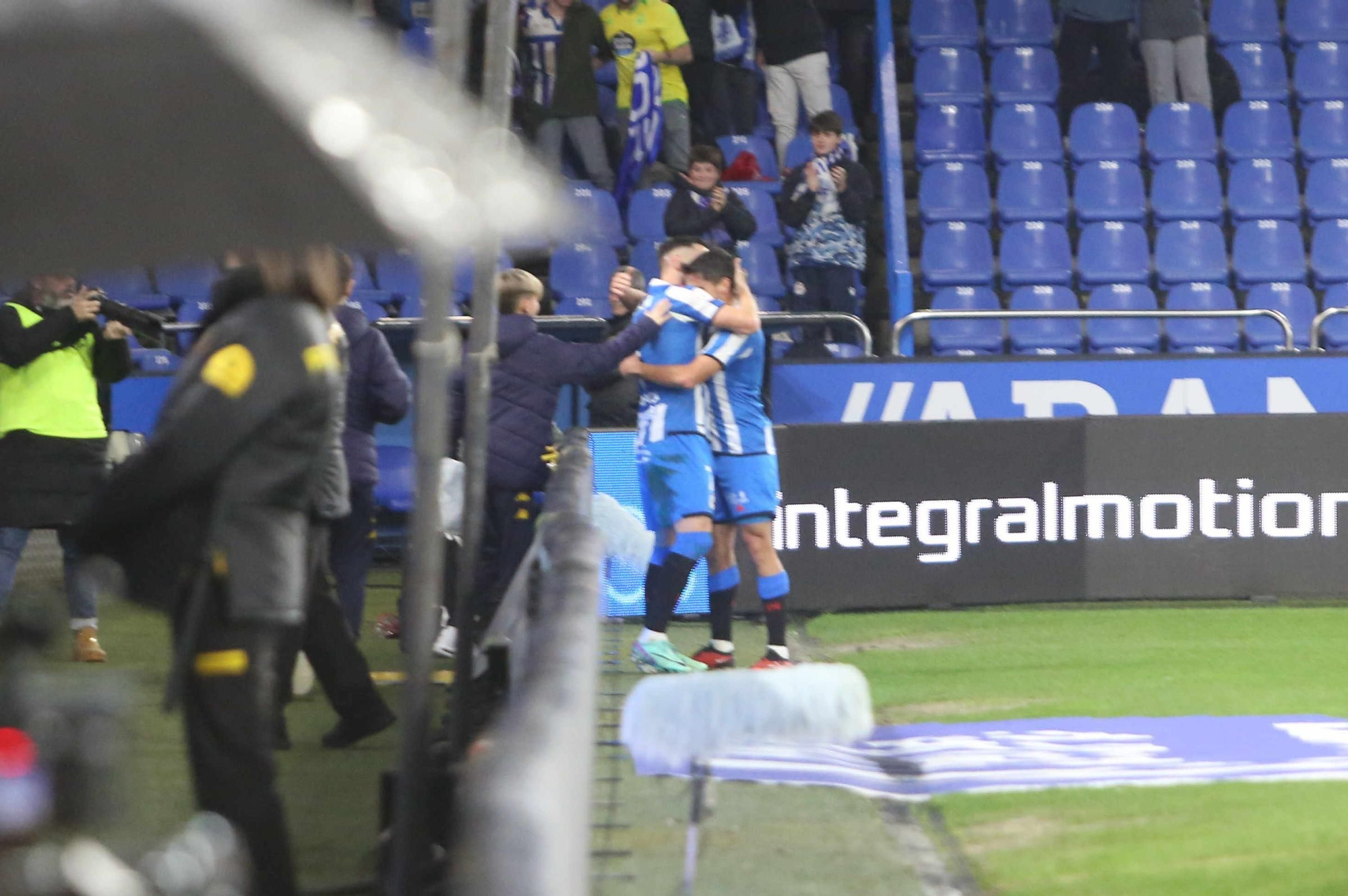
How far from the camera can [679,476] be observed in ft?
28.5

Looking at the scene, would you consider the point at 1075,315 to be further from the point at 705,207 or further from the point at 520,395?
the point at 520,395

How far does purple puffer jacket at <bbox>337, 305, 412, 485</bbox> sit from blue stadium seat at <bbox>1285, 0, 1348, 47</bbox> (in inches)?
473

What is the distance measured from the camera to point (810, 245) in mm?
13555

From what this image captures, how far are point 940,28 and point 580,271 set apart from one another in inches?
184

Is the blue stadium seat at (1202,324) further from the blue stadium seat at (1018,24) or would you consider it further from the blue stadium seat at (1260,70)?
the blue stadium seat at (1018,24)

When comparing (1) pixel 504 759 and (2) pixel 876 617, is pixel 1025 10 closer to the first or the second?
(2) pixel 876 617

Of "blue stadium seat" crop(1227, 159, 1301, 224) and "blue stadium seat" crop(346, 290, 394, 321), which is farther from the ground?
"blue stadium seat" crop(1227, 159, 1301, 224)

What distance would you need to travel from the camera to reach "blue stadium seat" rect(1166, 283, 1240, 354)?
14.4 meters

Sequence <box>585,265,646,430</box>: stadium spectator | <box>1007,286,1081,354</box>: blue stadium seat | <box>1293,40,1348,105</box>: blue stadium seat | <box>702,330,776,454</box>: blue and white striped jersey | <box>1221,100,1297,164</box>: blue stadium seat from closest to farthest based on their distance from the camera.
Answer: <box>702,330,776,454</box>: blue and white striped jersey < <box>585,265,646,430</box>: stadium spectator < <box>1007,286,1081,354</box>: blue stadium seat < <box>1221,100,1297,164</box>: blue stadium seat < <box>1293,40,1348,105</box>: blue stadium seat

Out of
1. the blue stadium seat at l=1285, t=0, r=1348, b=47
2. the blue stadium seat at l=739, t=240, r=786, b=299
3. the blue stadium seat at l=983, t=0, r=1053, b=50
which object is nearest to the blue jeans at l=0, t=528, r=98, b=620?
the blue stadium seat at l=739, t=240, r=786, b=299

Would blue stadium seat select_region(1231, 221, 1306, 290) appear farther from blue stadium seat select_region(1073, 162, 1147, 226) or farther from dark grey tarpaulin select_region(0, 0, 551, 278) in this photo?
dark grey tarpaulin select_region(0, 0, 551, 278)

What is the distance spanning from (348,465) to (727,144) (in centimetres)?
847

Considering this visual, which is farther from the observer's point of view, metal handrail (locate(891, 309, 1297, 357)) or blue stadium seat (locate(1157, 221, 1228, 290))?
blue stadium seat (locate(1157, 221, 1228, 290))

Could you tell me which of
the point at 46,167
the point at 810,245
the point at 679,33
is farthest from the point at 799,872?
the point at 679,33
